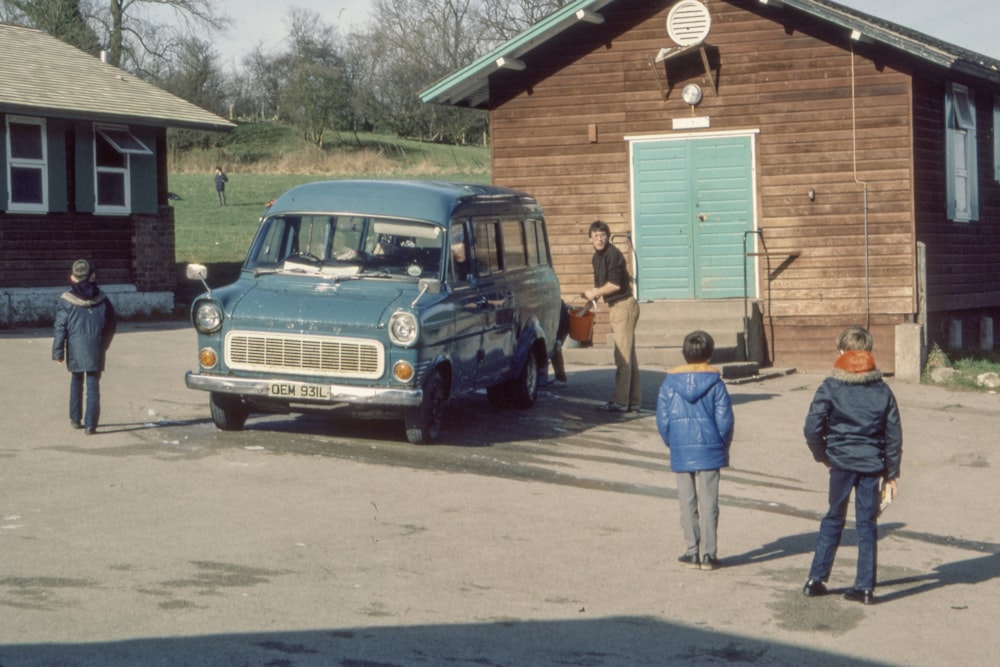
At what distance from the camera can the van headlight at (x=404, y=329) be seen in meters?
Result: 11.7

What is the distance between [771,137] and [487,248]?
7.97 meters

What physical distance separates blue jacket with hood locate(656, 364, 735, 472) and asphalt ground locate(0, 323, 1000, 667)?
0.67 metres

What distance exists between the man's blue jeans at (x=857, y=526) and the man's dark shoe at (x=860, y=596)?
0.09ft

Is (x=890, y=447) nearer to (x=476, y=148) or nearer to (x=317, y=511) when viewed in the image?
(x=317, y=511)

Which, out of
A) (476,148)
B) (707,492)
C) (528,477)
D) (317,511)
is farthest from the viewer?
(476,148)

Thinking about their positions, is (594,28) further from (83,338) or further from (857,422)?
(857,422)

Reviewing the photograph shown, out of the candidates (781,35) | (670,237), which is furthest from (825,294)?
(781,35)

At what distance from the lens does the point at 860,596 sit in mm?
7812

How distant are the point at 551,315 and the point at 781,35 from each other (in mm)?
7045

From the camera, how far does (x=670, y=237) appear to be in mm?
21109

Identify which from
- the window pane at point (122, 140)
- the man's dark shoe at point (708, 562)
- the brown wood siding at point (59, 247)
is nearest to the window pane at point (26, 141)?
the brown wood siding at point (59, 247)

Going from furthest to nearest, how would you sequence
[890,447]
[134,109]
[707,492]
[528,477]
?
[134,109], [528,477], [707,492], [890,447]

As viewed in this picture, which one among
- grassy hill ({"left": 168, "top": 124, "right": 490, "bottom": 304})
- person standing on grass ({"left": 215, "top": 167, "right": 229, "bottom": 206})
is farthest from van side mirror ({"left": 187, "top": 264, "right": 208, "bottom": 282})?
person standing on grass ({"left": 215, "top": 167, "right": 229, "bottom": 206})

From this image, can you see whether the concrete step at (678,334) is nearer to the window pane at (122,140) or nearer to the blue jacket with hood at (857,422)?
the window pane at (122,140)
